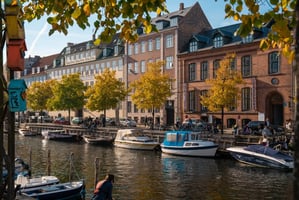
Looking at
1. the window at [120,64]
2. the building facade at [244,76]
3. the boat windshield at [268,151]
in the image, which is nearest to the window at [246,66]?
the building facade at [244,76]

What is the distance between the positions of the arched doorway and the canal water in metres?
16.4

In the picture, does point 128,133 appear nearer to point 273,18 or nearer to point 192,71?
point 192,71

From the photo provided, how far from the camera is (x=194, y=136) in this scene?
35781 mm

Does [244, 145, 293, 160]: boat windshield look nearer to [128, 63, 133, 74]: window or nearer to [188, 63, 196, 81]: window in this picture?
[188, 63, 196, 81]: window

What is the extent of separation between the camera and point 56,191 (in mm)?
16281

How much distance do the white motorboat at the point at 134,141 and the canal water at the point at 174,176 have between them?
2493 mm

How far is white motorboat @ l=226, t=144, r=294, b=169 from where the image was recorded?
1051 inches

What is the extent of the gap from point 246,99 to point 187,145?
17.2m

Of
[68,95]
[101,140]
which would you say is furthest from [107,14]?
[68,95]

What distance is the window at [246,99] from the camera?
159 ft

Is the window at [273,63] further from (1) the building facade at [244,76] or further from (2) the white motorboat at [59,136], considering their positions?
(2) the white motorboat at [59,136]

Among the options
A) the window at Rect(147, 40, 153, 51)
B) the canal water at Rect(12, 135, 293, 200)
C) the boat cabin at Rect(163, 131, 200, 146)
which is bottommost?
the canal water at Rect(12, 135, 293, 200)

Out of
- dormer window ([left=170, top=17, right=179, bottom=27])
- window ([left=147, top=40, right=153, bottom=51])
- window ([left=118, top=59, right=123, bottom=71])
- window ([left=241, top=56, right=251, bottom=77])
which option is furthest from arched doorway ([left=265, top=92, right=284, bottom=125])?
window ([left=118, top=59, right=123, bottom=71])

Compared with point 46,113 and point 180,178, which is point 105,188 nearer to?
point 180,178
